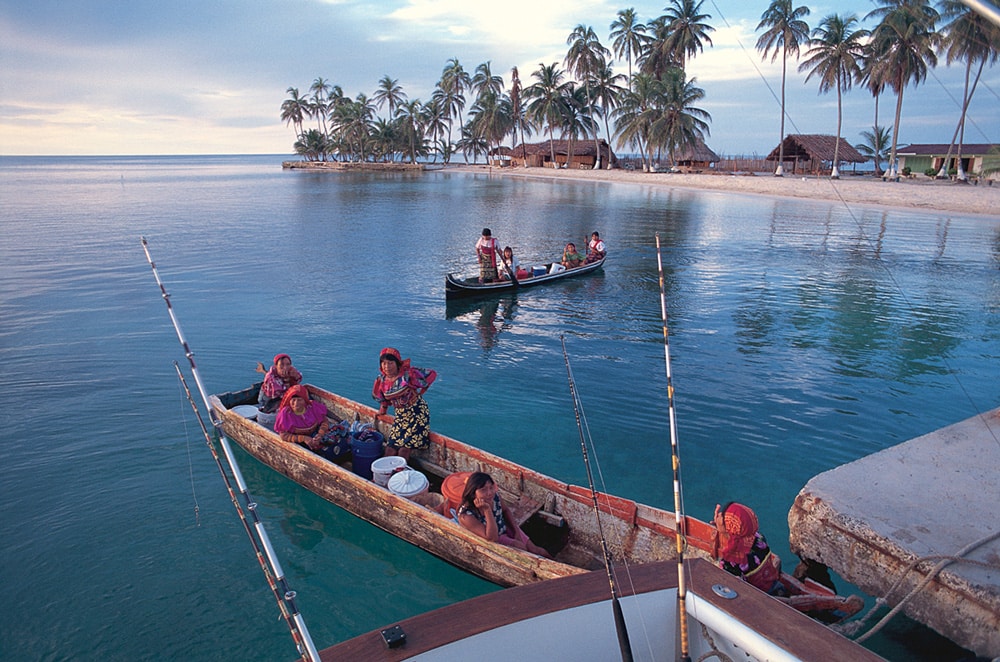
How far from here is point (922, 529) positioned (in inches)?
211

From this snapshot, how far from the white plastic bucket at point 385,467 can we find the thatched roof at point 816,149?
185 ft

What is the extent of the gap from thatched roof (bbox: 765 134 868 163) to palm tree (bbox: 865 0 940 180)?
9.07m

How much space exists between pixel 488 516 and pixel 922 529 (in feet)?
12.8

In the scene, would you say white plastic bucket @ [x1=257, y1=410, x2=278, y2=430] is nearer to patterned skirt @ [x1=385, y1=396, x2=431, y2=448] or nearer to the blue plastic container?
the blue plastic container

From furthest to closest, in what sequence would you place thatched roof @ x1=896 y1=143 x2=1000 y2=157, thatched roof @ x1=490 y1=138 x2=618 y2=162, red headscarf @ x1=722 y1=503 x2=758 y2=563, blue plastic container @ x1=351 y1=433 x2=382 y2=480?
thatched roof @ x1=490 y1=138 x2=618 y2=162 < thatched roof @ x1=896 y1=143 x2=1000 y2=157 < blue plastic container @ x1=351 y1=433 x2=382 y2=480 < red headscarf @ x1=722 y1=503 x2=758 y2=563

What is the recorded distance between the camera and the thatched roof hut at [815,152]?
5341 centimetres

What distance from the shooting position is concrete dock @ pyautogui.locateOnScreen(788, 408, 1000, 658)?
4.83 metres

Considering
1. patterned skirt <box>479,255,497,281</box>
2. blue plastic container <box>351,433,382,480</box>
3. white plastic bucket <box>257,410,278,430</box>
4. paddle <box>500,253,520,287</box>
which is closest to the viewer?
blue plastic container <box>351,433,382,480</box>

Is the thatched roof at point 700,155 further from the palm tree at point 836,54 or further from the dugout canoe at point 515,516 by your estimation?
the dugout canoe at point 515,516

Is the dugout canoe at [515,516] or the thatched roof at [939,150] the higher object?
the thatched roof at [939,150]

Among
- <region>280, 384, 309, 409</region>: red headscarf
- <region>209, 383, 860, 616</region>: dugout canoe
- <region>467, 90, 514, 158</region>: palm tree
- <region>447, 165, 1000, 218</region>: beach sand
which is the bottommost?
<region>209, 383, 860, 616</region>: dugout canoe

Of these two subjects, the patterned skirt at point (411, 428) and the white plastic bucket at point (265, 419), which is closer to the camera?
the patterned skirt at point (411, 428)

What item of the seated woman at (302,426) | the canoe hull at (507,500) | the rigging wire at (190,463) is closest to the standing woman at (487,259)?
the rigging wire at (190,463)

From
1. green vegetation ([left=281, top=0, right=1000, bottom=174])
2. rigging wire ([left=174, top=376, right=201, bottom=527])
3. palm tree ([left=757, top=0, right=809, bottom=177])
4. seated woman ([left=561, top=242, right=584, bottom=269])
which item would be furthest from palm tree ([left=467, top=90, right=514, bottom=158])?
rigging wire ([left=174, top=376, right=201, bottom=527])
